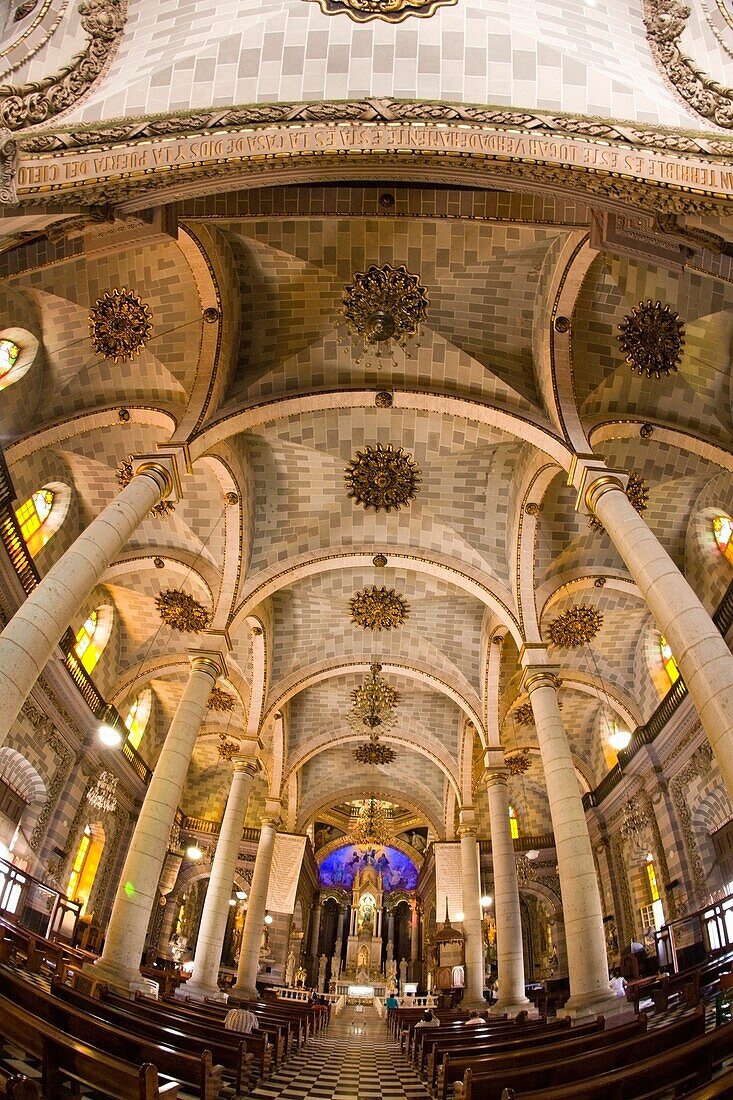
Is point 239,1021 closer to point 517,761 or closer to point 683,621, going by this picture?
point 683,621

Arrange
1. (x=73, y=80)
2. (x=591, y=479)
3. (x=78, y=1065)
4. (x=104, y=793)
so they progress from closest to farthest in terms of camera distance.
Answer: (x=78, y=1065) → (x=73, y=80) → (x=591, y=479) → (x=104, y=793)

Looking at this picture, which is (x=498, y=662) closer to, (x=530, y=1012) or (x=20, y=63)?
(x=530, y=1012)

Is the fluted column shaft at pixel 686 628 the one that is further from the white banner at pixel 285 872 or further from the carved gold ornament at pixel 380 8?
the white banner at pixel 285 872

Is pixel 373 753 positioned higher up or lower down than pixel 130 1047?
higher up

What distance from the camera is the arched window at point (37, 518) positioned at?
14.7 metres

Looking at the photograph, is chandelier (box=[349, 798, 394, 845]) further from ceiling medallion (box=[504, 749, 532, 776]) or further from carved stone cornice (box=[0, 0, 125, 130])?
carved stone cornice (box=[0, 0, 125, 130])

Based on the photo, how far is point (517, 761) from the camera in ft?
79.6

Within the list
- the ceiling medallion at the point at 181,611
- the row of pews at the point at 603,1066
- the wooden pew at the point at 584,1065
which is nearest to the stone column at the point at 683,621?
the wooden pew at the point at 584,1065

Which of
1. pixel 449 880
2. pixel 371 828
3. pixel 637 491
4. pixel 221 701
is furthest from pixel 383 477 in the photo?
pixel 371 828

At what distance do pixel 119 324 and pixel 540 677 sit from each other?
10.8 metres

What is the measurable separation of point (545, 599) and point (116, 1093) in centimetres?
1380

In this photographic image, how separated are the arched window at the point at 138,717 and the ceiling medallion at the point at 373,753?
8243 millimetres

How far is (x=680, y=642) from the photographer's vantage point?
718 centimetres

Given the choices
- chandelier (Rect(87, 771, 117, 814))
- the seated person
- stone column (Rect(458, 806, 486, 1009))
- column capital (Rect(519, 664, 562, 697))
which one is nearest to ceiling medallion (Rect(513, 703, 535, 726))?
stone column (Rect(458, 806, 486, 1009))
